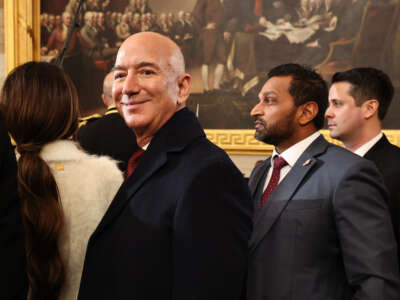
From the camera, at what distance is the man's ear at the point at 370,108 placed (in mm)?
3045

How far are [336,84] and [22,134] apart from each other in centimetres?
219

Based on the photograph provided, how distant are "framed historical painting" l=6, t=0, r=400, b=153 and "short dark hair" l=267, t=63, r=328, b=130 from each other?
3.49 meters

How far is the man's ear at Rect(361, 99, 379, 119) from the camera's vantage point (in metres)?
3.04

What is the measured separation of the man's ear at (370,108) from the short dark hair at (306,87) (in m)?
0.60

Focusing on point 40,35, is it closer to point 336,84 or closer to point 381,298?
point 336,84

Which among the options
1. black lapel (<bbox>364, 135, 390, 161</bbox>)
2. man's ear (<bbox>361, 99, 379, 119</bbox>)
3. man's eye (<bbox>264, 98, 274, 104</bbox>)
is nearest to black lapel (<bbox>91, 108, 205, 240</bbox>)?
man's eye (<bbox>264, 98, 274, 104</bbox>)

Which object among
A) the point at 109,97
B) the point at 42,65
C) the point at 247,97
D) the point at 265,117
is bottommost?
the point at 247,97

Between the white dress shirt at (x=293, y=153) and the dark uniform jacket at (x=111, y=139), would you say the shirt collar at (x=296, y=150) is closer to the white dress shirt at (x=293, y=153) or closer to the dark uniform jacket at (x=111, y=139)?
the white dress shirt at (x=293, y=153)

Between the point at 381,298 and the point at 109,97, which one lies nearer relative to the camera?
the point at 381,298

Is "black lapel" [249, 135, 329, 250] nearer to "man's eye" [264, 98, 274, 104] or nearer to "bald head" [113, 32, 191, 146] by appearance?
"man's eye" [264, 98, 274, 104]

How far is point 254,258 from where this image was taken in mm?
2066

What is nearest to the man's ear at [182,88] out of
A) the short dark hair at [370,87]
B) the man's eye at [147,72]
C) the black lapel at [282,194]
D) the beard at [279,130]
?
the man's eye at [147,72]

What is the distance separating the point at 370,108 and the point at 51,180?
2.16 metres

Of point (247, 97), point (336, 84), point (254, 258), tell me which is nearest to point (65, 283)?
point (254, 258)
